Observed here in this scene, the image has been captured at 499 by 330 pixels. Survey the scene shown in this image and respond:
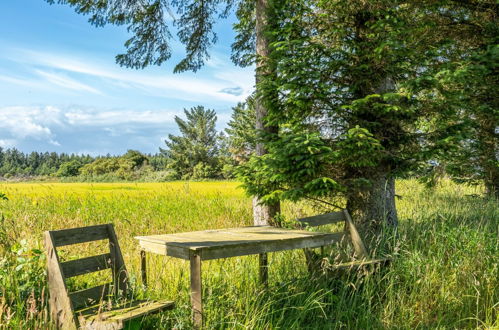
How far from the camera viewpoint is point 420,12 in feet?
25.7

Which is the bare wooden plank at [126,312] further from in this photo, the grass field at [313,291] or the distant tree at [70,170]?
the distant tree at [70,170]

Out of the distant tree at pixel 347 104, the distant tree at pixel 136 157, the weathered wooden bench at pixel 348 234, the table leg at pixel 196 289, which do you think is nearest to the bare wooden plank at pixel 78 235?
the table leg at pixel 196 289

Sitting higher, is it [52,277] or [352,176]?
[352,176]

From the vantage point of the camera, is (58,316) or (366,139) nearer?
(58,316)

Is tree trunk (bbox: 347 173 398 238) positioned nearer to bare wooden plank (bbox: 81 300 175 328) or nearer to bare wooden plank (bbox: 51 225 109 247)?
bare wooden plank (bbox: 81 300 175 328)

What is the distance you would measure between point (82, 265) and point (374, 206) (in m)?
3.86

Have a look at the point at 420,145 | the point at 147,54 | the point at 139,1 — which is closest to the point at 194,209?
the point at 147,54

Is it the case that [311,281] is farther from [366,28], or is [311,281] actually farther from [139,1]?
[139,1]

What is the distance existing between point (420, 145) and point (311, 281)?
9.33ft

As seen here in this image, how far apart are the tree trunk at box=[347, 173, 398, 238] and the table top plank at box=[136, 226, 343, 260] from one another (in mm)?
1540

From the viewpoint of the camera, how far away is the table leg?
3.10m

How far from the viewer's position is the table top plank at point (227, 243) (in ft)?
10.5

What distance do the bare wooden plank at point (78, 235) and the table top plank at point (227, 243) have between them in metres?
0.37

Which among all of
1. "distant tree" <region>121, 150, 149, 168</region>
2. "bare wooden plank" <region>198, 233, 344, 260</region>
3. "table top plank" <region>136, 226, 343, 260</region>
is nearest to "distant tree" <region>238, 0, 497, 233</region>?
"bare wooden plank" <region>198, 233, 344, 260</region>
